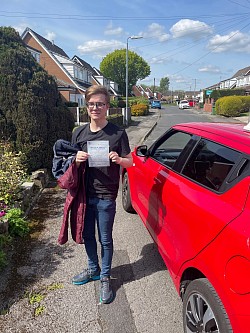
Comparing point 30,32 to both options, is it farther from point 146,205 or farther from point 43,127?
point 146,205

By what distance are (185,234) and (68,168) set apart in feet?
3.49

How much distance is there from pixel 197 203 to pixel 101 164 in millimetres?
823

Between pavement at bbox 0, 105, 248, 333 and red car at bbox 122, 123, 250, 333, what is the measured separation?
50 centimetres

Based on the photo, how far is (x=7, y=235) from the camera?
132 inches

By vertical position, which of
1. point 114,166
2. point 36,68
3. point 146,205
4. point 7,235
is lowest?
point 7,235

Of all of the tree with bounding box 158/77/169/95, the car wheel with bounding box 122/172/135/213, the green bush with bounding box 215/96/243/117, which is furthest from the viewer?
the tree with bounding box 158/77/169/95

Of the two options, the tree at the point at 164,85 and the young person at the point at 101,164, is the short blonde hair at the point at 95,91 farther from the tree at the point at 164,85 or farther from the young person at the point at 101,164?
the tree at the point at 164,85

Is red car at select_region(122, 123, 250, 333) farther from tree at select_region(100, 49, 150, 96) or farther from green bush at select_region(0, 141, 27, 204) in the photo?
tree at select_region(100, 49, 150, 96)

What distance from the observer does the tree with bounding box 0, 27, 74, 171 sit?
543 centimetres

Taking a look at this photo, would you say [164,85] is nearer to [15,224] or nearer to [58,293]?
[15,224]

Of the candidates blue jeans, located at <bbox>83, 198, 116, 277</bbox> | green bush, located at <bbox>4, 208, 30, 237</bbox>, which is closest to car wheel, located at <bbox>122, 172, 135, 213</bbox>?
green bush, located at <bbox>4, 208, 30, 237</bbox>

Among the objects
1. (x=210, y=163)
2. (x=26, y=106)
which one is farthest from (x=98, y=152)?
(x=26, y=106)

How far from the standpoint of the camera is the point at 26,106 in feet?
17.9

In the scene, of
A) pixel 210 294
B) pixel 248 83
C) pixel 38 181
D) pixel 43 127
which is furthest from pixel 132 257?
pixel 248 83
